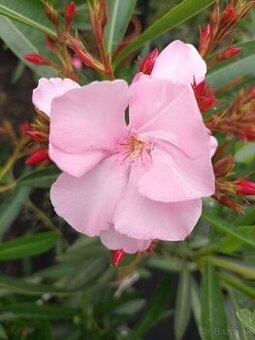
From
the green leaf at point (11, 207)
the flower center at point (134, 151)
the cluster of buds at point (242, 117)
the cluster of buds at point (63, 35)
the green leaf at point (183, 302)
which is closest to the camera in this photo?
the cluster of buds at point (242, 117)

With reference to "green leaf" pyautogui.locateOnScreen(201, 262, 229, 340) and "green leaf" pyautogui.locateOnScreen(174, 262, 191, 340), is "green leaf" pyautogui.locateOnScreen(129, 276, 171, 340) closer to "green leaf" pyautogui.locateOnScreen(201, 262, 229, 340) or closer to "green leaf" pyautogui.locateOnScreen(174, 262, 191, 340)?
"green leaf" pyautogui.locateOnScreen(174, 262, 191, 340)

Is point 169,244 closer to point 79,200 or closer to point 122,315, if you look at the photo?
point 122,315

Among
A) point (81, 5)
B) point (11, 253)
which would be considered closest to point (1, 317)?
point (11, 253)

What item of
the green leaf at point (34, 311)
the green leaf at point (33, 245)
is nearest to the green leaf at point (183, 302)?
the green leaf at point (34, 311)

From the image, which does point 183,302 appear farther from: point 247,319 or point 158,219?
point 158,219

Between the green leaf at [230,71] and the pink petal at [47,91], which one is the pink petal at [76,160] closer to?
the pink petal at [47,91]

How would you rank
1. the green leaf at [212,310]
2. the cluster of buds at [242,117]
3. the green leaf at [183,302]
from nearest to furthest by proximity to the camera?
the cluster of buds at [242,117]
the green leaf at [212,310]
the green leaf at [183,302]
